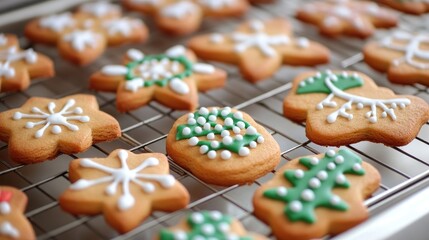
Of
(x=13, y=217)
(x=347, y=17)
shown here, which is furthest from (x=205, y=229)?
(x=347, y=17)

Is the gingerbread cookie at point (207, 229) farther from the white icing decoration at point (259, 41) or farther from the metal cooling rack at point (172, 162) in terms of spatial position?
the white icing decoration at point (259, 41)

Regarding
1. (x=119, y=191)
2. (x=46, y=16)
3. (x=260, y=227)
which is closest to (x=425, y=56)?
(x=260, y=227)

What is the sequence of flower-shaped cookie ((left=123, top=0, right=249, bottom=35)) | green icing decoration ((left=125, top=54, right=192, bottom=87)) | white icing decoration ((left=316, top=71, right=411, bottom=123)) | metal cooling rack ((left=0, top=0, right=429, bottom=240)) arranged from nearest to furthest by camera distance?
metal cooling rack ((left=0, top=0, right=429, bottom=240))
white icing decoration ((left=316, top=71, right=411, bottom=123))
green icing decoration ((left=125, top=54, right=192, bottom=87))
flower-shaped cookie ((left=123, top=0, right=249, bottom=35))

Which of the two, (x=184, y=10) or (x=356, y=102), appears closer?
(x=356, y=102)

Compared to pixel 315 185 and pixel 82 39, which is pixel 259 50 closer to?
pixel 82 39

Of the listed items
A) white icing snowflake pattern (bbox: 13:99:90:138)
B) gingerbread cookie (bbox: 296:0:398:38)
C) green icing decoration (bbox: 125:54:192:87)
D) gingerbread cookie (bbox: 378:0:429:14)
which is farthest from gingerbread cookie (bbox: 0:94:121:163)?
gingerbread cookie (bbox: 378:0:429:14)

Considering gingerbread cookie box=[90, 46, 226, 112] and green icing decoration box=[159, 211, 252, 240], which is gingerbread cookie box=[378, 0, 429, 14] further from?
green icing decoration box=[159, 211, 252, 240]
